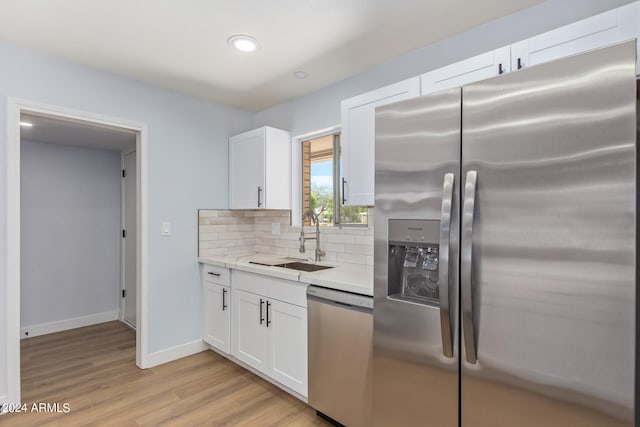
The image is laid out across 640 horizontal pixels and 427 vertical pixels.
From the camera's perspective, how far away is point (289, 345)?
7.69ft

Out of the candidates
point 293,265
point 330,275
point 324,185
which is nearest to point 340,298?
point 330,275

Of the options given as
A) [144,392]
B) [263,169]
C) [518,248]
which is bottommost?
[144,392]

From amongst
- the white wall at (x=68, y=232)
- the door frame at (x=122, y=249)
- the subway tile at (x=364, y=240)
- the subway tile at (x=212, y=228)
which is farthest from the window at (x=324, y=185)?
the white wall at (x=68, y=232)

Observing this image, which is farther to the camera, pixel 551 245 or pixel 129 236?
pixel 129 236

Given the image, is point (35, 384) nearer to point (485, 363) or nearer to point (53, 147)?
point (53, 147)

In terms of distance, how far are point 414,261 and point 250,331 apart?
166 centimetres

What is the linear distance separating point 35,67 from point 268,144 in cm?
174

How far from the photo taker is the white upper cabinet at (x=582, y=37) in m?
1.34

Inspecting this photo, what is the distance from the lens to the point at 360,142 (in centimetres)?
228

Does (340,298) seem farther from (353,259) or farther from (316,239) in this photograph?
(316,239)

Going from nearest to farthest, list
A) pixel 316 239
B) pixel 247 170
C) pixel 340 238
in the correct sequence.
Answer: pixel 340 238
pixel 316 239
pixel 247 170

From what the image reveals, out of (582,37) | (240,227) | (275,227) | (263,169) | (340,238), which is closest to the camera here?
(582,37)

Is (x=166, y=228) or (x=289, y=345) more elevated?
(x=166, y=228)

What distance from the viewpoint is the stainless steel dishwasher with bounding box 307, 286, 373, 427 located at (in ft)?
6.07
